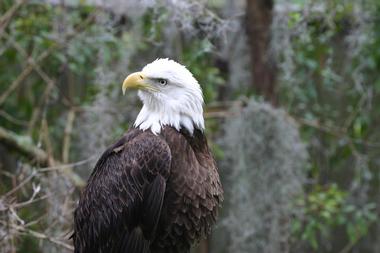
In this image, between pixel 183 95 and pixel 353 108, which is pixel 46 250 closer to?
pixel 183 95

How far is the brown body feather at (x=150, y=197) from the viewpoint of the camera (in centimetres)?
447

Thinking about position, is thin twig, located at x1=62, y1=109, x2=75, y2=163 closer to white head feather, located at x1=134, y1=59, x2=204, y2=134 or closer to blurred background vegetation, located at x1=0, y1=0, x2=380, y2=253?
blurred background vegetation, located at x1=0, y1=0, x2=380, y2=253

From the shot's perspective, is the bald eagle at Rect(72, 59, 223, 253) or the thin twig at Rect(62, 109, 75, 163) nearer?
the bald eagle at Rect(72, 59, 223, 253)

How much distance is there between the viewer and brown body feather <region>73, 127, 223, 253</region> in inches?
176

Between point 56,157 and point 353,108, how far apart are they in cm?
257

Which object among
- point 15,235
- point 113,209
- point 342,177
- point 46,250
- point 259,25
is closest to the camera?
point 113,209

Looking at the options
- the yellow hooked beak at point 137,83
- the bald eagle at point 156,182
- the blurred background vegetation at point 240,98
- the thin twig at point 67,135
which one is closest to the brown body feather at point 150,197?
the bald eagle at point 156,182

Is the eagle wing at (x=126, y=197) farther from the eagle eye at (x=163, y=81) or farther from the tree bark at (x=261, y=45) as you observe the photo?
the tree bark at (x=261, y=45)

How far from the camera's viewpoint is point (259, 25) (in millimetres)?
7152

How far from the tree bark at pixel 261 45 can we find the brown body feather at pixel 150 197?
2.58 metres

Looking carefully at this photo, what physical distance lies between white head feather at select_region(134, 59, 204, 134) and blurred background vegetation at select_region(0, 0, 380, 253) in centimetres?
124

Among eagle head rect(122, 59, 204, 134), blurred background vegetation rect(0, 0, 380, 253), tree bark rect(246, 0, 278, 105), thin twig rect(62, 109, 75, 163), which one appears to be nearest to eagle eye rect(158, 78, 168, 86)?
eagle head rect(122, 59, 204, 134)

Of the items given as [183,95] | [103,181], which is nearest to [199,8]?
[183,95]

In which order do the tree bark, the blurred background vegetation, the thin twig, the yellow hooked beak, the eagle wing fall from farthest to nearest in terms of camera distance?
the tree bark, the thin twig, the blurred background vegetation, the yellow hooked beak, the eagle wing
